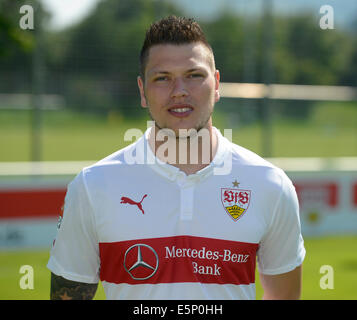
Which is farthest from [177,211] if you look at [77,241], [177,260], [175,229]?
[77,241]

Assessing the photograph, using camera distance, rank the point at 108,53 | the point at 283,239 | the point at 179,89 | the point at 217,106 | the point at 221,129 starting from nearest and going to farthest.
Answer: the point at 179,89 → the point at 283,239 → the point at 108,53 → the point at 217,106 → the point at 221,129

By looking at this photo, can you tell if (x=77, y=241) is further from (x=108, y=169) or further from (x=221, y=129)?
(x=221, y=129)

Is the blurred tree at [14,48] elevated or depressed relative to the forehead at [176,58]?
elevated

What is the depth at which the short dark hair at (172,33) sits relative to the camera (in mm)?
2473

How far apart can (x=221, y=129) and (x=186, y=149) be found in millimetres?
9990

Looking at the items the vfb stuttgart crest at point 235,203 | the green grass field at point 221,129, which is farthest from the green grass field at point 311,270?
the vfb stuttgart crest at point 235,203

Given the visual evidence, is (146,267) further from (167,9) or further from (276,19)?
(276,19)

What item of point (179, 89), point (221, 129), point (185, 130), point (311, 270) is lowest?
point (311, 270)

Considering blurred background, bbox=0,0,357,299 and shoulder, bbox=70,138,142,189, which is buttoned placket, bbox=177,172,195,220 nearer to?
shoulder, bbox=70,138,142,189

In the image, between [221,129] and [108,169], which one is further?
[221,129]

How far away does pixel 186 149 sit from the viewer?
8.24 feet

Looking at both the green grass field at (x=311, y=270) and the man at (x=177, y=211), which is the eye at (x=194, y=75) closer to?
the man at (x=177, y=211)
